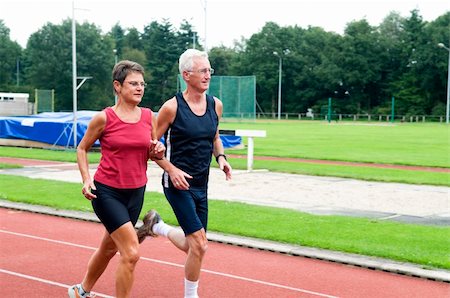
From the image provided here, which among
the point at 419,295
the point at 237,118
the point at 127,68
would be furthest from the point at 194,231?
the point at 237,118

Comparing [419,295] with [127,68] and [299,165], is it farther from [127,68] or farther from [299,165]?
[299,165]

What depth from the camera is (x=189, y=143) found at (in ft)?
18.0

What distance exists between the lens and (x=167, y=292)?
6.34 m

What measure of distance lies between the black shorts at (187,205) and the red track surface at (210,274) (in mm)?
1088

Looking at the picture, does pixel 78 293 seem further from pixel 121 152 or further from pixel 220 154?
pixel 220 154

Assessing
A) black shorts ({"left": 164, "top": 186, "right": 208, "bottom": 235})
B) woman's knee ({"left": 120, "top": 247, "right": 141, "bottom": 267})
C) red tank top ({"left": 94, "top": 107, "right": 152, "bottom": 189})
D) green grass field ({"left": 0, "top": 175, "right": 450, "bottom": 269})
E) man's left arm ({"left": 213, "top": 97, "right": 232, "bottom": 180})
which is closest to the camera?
woman's knee ({"left": 120, "top": 247, "right": 141, "bottom": 267})

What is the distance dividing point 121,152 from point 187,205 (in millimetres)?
693

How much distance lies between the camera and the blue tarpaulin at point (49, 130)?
2742 centimetres

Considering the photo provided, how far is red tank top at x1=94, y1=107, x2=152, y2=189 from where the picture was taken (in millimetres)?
5172

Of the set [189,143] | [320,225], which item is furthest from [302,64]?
[189,143]

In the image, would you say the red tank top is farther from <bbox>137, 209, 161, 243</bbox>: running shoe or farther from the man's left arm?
the man's left arm

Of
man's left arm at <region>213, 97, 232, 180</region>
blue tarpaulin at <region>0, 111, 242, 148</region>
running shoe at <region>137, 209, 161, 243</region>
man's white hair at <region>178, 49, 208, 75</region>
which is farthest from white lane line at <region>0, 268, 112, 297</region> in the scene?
blue tarpaulin at <region>0, 111, 242, 148</region>

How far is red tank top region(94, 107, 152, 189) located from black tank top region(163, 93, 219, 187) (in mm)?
301

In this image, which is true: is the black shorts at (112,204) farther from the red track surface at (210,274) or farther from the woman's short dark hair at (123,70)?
the red track surface at (210,274)
